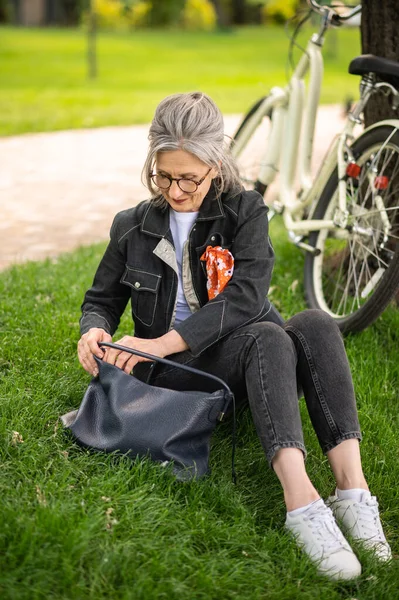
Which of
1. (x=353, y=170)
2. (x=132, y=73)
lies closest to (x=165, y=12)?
(x=132, y=73)

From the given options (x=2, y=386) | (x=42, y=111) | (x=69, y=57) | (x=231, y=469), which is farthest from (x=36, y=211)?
(x=69, y=57)

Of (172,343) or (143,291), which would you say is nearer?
(172,343)

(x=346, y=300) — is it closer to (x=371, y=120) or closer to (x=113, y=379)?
(x=371, y=120)

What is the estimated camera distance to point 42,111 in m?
11.7

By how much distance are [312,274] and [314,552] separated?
1.89 meters

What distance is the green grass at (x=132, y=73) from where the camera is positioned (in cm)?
1184

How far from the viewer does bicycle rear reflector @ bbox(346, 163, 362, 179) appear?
11.9 feet

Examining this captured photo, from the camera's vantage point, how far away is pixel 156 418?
2.35 meters

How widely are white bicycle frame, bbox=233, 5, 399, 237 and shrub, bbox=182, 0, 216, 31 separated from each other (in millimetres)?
31487

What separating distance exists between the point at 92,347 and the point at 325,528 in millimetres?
850

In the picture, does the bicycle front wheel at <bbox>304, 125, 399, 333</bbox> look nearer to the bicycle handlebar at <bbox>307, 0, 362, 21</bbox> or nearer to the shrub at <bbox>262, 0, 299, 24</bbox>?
the bicycle handlebar at <bbox>307, 0, 362, 21</bbox>

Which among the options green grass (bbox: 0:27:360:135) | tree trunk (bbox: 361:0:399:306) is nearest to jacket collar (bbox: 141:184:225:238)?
tree trunk (bbox: 361:0:399:306)

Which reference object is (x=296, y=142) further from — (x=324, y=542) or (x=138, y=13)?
(x=138, y=13)

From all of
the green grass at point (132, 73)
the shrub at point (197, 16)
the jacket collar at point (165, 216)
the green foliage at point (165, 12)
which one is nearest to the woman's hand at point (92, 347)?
the jacket collar at point (165, 216)
